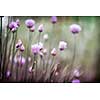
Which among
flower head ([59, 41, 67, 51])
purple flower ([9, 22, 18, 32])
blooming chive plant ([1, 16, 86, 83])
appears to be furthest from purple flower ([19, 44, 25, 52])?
flower head ([59, 41, 67, 51])

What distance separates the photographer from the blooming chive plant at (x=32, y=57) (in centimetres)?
230

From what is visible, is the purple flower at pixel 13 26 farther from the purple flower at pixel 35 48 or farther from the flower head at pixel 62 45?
the flower head at pixel 62 45

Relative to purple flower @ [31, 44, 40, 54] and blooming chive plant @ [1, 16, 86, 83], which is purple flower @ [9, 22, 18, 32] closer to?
blooming chive plant @ [1, 16, 86, 83]

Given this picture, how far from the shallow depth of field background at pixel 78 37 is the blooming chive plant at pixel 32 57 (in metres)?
0.02

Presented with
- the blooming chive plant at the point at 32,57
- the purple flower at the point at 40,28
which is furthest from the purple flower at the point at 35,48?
the purple flower at the point at 40,28

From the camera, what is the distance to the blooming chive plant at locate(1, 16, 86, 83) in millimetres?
2303

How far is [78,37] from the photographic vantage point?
2299 millimetres

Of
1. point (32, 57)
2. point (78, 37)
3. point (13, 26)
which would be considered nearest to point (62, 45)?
point (78, 37)

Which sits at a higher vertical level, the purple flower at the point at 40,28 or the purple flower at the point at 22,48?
the purple flower at the point at 40,28

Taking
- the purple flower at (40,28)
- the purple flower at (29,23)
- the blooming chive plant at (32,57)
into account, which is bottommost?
the blooming chive plant at (32,57)

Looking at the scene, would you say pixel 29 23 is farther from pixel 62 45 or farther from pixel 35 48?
pixel 62 45
